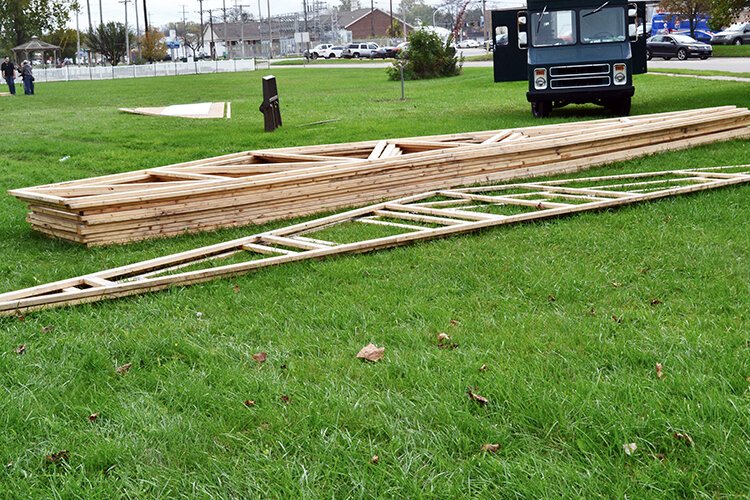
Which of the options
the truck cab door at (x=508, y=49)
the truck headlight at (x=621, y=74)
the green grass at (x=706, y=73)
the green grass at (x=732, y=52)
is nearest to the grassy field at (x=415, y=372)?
the truck headlight at (x=621, y=74)

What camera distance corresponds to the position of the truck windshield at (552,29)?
17.7m

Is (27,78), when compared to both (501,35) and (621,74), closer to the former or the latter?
(501,35)

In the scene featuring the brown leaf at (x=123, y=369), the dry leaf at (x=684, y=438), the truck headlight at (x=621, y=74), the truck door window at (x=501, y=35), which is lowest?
the dry leaf at (x=684, y=438)

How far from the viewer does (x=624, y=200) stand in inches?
321

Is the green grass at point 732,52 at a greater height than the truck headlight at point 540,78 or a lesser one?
greater

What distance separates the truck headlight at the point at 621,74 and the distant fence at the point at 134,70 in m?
56.5

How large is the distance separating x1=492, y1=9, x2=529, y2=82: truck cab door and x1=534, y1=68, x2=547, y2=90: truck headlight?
82 centimetres

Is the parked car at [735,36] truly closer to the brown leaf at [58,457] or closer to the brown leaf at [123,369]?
the brown leaf at [123,369]

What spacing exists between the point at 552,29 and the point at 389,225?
11.1 meters

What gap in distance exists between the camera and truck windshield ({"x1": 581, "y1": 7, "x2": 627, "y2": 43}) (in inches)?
692

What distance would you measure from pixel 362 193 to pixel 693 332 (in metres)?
5.17

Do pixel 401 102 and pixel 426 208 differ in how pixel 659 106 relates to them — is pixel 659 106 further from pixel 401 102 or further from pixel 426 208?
pixel 426 208

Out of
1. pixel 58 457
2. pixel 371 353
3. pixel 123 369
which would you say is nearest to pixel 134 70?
pixel 123 369

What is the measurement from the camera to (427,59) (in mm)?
41438
